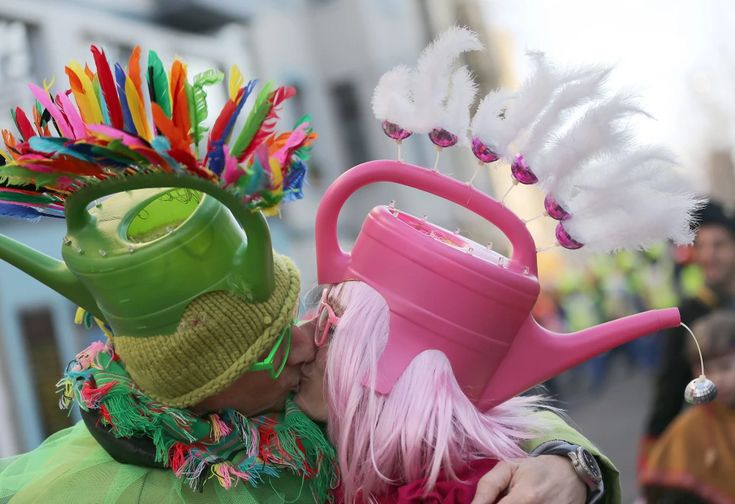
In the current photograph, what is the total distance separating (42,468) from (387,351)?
0.85 metres

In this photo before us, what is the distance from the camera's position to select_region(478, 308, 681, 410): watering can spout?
73.8 inches

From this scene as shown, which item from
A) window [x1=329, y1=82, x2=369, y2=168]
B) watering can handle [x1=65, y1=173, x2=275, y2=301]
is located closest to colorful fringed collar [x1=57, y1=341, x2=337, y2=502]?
watering can handle [x1=65, y1=173, x2=275, y2=301]

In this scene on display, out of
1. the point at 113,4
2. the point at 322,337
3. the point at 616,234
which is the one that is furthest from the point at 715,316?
the point at 113,4

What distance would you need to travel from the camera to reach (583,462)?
1838 mm

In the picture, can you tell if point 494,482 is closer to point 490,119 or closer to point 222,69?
point 490,119

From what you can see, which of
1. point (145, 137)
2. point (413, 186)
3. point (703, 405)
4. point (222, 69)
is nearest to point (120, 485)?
point (145, 137)

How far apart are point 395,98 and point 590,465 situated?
0.88 metres

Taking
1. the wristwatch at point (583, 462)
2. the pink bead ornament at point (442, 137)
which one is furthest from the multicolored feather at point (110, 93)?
the wristwatch at point (583, 462)

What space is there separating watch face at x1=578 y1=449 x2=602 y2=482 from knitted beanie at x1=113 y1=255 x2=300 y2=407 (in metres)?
0.69

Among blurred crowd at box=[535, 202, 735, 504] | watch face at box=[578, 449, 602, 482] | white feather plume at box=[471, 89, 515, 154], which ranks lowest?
blurred crowd at box=[535, 202, 735, 504]

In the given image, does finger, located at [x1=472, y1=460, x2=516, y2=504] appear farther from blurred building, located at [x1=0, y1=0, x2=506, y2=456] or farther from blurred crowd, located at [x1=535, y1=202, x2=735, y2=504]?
blurred building, located at [x1=0, y1=0, x2=506, y2=456]

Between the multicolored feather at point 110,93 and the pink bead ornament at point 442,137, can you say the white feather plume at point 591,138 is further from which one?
the multicolored feather at point 110,93

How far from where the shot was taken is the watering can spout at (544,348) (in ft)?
6.15

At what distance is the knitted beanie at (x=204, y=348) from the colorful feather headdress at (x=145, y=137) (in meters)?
0.25
